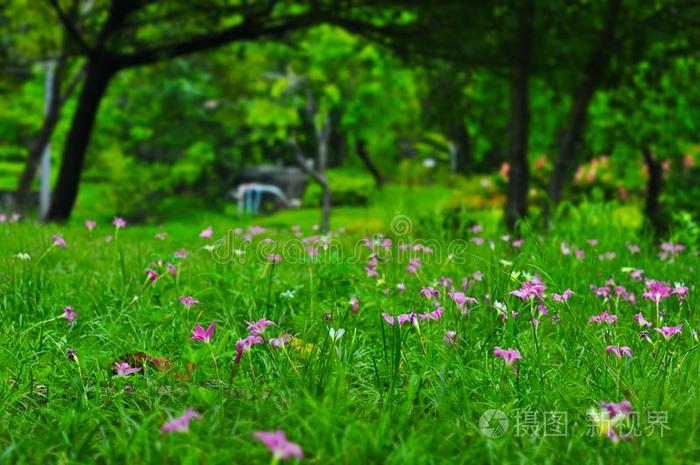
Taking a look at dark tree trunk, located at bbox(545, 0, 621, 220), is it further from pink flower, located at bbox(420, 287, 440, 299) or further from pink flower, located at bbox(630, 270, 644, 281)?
pink flower, located at bbox(420, 287, 440, 299)

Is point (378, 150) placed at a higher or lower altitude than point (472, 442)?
higher

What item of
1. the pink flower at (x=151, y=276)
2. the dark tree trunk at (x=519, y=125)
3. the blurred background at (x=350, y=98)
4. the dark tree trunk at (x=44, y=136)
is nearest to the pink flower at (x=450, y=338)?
the pink flower at (x=151, y=276)

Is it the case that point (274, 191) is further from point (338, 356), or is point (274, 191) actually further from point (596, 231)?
point (338, 356)

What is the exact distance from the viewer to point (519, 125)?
10.4m

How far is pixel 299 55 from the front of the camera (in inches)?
786

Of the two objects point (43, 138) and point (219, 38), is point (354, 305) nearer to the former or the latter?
point (219, 38)

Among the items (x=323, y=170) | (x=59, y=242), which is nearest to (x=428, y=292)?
(x=59, y=242)

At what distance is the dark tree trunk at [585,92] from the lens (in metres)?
10.3

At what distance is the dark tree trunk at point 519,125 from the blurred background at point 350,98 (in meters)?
0.03

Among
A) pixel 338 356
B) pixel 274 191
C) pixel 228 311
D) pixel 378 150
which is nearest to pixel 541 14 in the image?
pixel 228 311

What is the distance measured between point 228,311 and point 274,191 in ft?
96.9

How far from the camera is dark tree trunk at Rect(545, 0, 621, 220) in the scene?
10258 millimetres

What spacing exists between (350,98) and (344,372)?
2646 cm

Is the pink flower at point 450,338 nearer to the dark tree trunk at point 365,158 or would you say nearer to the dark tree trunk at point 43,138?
the dark tree trunk at point 43,138
